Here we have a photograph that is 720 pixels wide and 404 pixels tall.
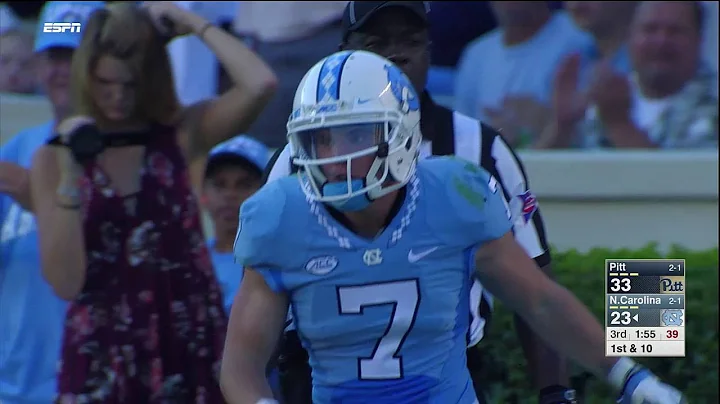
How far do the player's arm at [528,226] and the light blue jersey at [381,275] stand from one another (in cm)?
69

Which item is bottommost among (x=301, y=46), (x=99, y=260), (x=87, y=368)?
(x=87, y=368)

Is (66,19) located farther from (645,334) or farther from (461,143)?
(645,334)

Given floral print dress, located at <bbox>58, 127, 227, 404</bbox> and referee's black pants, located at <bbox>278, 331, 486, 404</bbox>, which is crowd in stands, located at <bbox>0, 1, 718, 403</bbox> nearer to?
floral print dress, located at <bbox>58, 127, 227, 404</bbox>

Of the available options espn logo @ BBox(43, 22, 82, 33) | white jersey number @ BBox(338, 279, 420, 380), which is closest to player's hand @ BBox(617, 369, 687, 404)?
white jersey number @ BBox(338, 279, 420, 380)

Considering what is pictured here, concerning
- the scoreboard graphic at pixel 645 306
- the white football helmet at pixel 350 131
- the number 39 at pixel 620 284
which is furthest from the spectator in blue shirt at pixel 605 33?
the white football helmet at pixel 350 131

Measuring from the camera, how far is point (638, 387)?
299 cm

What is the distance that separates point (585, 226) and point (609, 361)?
12.2ft

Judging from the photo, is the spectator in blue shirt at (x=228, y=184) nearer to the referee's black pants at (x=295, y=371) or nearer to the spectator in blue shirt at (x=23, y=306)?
the spectator in blue shirt at (x=23, y=306)

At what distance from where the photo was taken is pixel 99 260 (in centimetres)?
409

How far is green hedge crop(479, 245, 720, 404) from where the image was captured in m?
5.08

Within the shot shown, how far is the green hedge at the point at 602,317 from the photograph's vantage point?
200 inches

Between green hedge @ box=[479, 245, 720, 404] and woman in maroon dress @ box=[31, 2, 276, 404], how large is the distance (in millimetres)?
1200

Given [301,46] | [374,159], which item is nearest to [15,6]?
[301,46]

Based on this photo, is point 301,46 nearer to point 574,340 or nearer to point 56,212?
point 56,212
